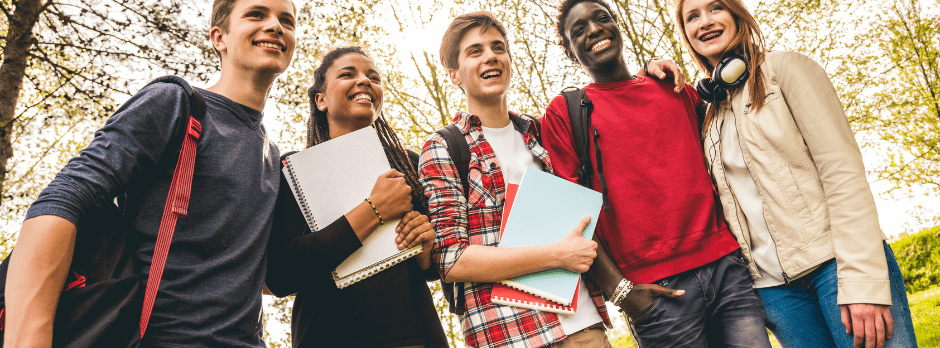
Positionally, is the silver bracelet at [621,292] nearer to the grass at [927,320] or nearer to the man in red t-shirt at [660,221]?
the man in red t-shirt at [660,221]

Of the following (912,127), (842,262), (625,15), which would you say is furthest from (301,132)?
(912,127)

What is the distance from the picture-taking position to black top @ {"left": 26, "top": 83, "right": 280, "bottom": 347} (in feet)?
4.44

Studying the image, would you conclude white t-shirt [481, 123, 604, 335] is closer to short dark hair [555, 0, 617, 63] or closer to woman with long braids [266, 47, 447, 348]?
woman with long braids [266, 47, 447, 348]

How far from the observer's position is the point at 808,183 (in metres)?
2.01

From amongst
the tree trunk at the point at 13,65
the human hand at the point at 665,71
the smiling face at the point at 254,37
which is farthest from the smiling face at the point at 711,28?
the tree trunk at the point at 13,65

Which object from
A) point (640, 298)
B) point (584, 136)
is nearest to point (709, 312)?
point (640, 298)

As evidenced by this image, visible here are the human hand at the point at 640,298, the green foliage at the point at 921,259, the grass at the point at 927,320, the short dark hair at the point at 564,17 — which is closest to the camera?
the human hand at the point at 640,298

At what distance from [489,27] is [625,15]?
576 cm

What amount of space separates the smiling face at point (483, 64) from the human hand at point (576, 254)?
33.5 inches

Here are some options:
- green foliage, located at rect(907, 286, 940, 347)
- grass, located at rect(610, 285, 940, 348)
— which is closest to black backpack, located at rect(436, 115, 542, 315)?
grass, located at rect(610, 285, 940, 348)

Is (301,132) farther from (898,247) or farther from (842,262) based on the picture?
(898,247)

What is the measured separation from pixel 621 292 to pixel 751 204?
709 millimetres

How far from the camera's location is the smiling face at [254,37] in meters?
2.02

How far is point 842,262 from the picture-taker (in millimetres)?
1845
